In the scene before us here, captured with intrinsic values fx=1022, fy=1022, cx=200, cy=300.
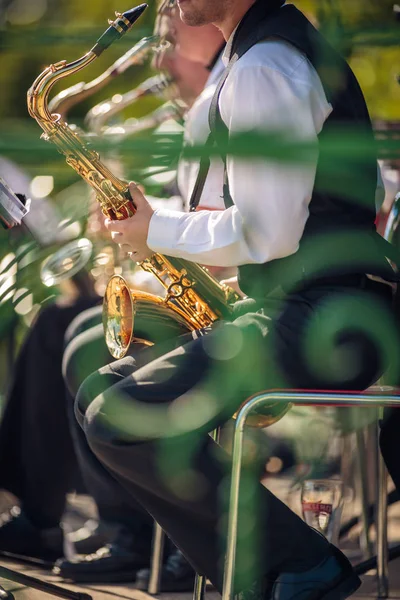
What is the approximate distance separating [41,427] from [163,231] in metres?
1.32

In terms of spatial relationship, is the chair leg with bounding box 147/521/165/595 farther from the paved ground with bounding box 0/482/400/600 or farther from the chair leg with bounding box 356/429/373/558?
the chair leg with bounding box 356/429/373/558

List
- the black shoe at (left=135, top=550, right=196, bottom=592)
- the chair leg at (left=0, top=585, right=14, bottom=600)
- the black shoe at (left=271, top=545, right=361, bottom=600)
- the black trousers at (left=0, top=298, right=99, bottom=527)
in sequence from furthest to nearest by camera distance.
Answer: the black trousers at (left=0, top=298, right=99, bottom=527)
the black shoe at (left=135, top=550, right=196, bottom=592)
the chair leg at (left=0, top=585, right=14, bottom=600)
the black shoe at (left=271, top=545, right=361, bottom=600)

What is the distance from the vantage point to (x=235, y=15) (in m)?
2.26

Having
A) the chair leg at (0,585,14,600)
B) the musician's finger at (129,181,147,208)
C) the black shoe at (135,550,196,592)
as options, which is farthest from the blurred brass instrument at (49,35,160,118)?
the chair leg at (0,585,14,600)

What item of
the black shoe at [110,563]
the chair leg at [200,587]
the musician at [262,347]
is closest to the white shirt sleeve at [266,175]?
the musician at [262,347]

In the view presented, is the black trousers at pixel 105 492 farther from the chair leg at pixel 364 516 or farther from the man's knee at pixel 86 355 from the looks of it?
the chair leg at pixel 364 516

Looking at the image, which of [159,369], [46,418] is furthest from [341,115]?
[46,418]

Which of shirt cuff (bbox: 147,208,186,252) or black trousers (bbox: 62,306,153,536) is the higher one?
shirt cuff (bbox: 147,208,186,252)

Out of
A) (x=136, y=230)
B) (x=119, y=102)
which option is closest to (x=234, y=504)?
(x=136, y=230)

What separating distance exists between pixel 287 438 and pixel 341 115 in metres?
2.09

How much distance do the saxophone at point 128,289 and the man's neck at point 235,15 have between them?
0.37 meters

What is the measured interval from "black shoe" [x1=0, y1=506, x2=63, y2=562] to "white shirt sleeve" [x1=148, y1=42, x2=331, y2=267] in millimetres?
1365

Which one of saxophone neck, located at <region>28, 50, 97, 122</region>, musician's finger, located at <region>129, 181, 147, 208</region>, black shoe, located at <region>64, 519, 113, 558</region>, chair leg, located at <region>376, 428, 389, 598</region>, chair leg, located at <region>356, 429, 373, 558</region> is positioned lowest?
chair leg, located at <region>356, 429, 373, 558</region>

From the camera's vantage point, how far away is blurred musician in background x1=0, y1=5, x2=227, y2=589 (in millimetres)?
2900
